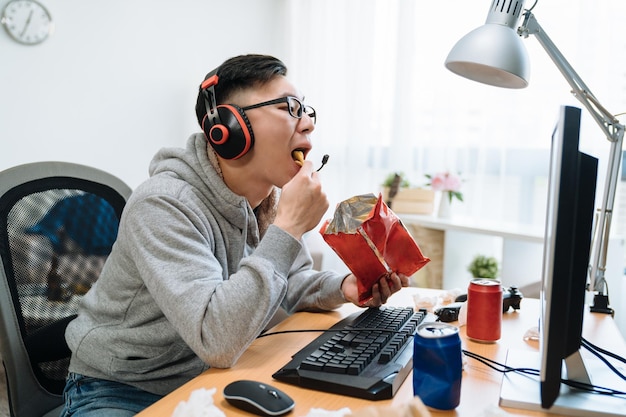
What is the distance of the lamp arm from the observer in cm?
110

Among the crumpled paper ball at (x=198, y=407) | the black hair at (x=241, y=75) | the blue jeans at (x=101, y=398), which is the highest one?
the black hair at (x=241, y=75)

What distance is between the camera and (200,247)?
0.98 m

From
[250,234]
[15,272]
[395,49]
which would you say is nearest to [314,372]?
[250,234]

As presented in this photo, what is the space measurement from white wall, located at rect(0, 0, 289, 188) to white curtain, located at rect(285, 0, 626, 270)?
1.73 ft

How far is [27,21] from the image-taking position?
8.20 feet

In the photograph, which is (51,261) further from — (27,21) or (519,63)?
(27,21)

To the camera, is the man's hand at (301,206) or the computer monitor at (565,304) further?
the man's hand at (301,206)

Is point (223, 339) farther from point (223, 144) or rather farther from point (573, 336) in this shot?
point (573, 336)

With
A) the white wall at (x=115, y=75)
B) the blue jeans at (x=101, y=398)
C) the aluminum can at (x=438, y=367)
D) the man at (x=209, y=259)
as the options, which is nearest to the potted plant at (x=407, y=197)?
the white wall at (x=115, y=75)

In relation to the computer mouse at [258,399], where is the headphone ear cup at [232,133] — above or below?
above

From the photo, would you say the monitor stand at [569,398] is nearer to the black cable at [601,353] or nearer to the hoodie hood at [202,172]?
the black cable at [601,353]

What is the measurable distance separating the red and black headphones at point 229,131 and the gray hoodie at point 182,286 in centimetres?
5

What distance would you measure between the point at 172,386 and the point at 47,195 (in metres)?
0.49

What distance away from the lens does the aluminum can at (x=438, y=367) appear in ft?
2.34
